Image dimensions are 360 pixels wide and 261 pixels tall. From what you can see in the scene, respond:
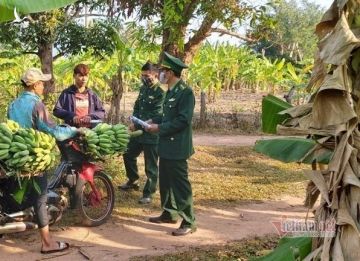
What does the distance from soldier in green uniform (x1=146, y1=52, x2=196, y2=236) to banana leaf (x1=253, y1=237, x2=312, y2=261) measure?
3.04 meters

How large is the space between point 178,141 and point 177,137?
1.7 inches

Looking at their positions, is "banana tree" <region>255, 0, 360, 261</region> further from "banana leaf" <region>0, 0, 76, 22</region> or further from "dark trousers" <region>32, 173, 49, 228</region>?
"dark trousers" <region>32, 173, 49, 228</region>

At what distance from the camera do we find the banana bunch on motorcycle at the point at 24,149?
438cm

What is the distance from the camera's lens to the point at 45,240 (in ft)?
15.9

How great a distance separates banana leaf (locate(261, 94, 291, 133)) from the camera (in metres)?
2.73

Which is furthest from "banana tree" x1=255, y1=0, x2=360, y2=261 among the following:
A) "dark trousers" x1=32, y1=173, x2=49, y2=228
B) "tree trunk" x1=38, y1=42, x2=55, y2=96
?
"tree trunk" x1=38, y1=42, x2=55, y2=96

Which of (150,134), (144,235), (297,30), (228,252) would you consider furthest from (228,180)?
(297,30)

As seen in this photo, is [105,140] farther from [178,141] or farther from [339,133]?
[339,133]

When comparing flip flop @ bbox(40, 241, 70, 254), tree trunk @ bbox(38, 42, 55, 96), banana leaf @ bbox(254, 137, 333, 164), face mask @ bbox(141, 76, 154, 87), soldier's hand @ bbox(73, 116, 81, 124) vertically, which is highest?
tree trunk @ bbox(38, 42, 55, 96)

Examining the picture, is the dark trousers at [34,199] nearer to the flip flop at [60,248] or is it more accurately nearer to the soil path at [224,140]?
the flip flop at [60,248]

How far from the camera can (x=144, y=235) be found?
5.53 metres

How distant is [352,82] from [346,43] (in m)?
0.27

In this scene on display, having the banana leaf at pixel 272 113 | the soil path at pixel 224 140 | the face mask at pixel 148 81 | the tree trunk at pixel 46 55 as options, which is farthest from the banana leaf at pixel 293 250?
the soil path at pixel 224 140

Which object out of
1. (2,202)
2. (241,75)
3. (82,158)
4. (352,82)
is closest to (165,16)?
(82,158)
